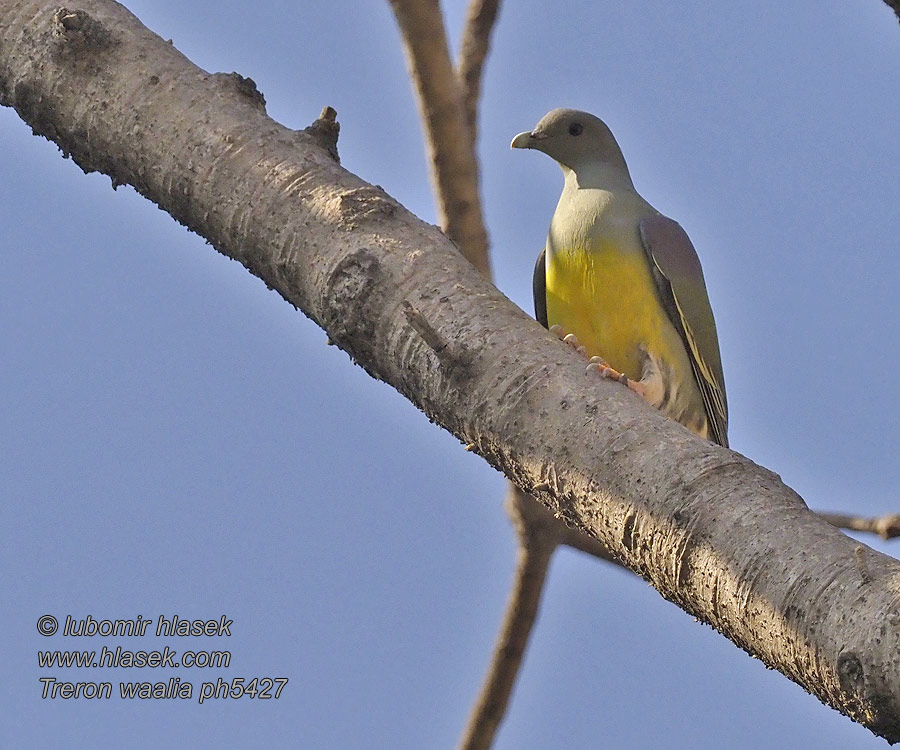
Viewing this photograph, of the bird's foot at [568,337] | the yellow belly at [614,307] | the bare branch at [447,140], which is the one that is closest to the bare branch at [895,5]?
the bird's foot at [568,337]

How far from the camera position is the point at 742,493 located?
2092mm

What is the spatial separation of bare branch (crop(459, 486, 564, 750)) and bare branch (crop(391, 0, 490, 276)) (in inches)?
45.7

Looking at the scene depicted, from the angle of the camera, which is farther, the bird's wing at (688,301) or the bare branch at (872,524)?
the bird's wing at (688,301)

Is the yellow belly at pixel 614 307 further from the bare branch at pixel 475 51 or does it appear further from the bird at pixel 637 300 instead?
the bare branch at pixel 475 51

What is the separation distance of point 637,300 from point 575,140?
1138 millimetres

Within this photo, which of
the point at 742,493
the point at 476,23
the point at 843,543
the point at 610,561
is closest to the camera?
the point at 843,543

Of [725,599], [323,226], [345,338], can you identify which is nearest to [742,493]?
[725,599]

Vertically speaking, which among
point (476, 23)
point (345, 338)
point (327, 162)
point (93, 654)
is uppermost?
point (476, 23)

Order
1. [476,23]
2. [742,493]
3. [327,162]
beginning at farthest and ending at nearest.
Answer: [476,23], [327,162], [742,493]

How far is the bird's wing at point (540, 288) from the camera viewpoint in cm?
547

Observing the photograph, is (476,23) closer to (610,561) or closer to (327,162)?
(610,561)

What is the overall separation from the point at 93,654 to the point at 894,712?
4.66m

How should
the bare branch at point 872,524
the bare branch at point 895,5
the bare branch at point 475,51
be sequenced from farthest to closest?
the bare branch at point 475,51 < the bare branch at point 872,524 < the bare branch at point 895,5

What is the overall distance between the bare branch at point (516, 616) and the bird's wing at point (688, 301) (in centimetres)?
92
